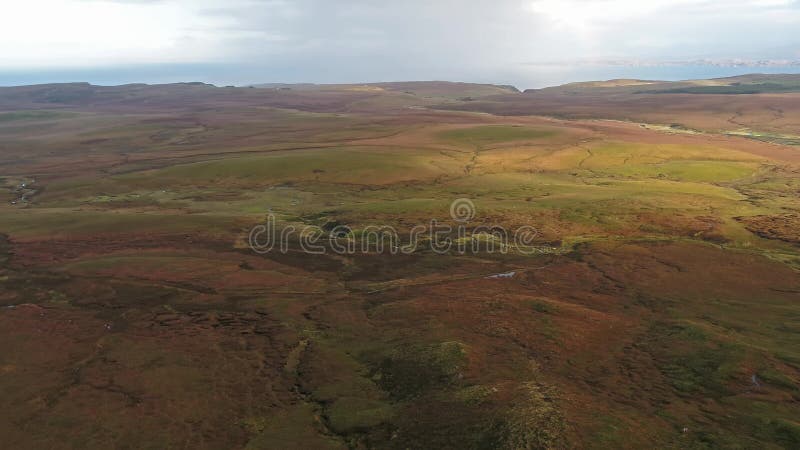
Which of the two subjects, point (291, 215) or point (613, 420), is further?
point (291, 215)

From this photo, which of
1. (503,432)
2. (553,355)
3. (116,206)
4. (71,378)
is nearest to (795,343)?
(553,355)

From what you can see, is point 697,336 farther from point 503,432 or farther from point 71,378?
point 71,378

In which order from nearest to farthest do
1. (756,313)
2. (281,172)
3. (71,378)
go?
(71,378) < (756,313) < (281,172)

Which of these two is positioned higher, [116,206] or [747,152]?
[747,152]

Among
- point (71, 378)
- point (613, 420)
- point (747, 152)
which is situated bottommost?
point (71, 378)

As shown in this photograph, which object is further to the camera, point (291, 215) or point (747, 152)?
point (747, 152)

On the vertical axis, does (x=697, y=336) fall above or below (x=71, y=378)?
above

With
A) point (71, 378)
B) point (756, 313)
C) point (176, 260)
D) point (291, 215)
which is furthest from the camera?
point (291, 215)

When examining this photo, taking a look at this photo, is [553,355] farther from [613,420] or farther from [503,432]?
[503,432]

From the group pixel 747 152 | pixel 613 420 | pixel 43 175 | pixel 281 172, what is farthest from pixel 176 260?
pixel 747 152
